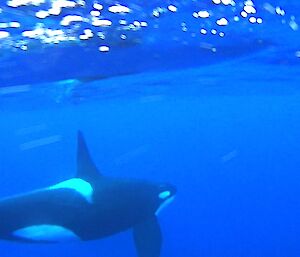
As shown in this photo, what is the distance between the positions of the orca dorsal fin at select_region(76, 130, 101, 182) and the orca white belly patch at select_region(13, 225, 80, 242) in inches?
54.1

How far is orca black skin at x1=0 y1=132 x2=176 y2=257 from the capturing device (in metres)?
11.0

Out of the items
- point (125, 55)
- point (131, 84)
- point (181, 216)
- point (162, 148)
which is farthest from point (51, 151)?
point (125, 55)

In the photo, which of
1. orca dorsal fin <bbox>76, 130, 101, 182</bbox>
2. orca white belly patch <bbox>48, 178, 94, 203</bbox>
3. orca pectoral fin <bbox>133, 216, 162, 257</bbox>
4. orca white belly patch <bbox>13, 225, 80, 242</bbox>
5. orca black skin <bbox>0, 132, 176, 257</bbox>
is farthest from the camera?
orca pectoral fin <bbox>133, 216, 162, 257</bbox>

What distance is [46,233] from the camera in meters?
11.4

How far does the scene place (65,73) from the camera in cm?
1852

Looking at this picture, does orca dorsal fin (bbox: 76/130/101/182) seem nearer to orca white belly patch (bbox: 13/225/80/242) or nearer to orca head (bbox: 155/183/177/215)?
orca white belly patch (bbox: 13/225/80/242)

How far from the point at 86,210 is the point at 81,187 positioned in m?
0.60

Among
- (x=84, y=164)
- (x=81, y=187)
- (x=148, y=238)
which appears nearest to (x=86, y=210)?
(x=81, y=187)

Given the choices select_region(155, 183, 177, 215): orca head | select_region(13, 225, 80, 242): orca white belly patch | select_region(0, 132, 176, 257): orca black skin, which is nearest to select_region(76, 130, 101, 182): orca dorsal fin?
select_region(0, 132, 176, 257): orca black skin

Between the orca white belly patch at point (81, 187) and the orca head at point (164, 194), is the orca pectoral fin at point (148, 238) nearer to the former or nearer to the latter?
the orca head at point (164, 194)

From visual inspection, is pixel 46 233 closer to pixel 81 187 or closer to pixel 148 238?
pixel 81 187

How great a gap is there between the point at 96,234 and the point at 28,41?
5338mm

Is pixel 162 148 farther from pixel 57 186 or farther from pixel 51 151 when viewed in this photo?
pixel 57 186

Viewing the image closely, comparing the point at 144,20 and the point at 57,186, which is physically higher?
the point at 144,20
